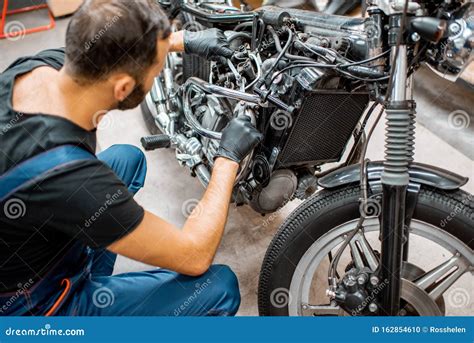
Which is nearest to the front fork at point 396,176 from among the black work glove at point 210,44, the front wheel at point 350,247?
the front wheel at point 350,247

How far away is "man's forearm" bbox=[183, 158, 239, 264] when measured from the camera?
150cm

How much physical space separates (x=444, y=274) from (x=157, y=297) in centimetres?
95

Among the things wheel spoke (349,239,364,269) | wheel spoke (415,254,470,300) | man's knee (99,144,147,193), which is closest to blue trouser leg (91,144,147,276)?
man's knee (99,144,147,193)

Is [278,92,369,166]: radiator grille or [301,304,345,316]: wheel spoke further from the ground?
[278,92,369,166]: radiator grille

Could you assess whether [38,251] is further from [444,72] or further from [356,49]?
[444,72]

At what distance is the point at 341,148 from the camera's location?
1.95 meters

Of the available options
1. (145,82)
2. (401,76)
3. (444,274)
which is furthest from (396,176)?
(145,82)

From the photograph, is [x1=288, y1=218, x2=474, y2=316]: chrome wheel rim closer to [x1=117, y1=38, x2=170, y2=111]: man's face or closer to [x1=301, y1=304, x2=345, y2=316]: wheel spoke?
[x1=301, y1=304, x2=345, y2=316]: wheel spoke

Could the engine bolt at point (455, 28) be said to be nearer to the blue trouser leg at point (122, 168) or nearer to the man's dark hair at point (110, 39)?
the man's dark hair at point (110, 39)

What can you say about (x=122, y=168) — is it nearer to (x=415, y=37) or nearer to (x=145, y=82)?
(x=145, y=82)

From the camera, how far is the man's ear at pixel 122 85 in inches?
52.4

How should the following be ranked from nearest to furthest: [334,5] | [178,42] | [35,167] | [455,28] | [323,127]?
[35,167] → [455,28] → [323,127] → [178,42] → [334,5]

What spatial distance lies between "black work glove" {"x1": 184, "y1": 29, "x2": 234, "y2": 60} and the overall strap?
0.87m

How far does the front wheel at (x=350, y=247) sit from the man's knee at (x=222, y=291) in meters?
0.16
